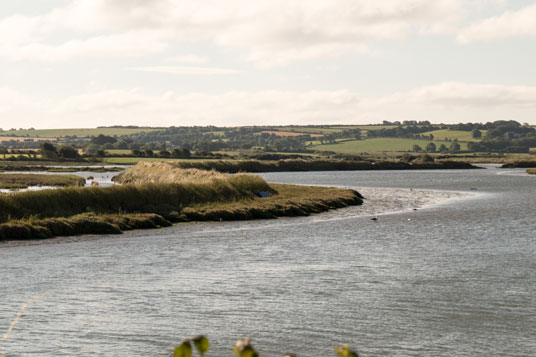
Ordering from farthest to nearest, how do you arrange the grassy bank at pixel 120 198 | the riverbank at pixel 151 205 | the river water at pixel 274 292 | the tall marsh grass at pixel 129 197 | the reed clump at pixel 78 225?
the tall marsh grass at pixel 129 197 → the grassy bank at pixel 120 198 → the riverbank at pixel 151 205 → the reed clump at pixel 78 225 → the river water at pixel 274 292

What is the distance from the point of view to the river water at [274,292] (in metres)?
24.4

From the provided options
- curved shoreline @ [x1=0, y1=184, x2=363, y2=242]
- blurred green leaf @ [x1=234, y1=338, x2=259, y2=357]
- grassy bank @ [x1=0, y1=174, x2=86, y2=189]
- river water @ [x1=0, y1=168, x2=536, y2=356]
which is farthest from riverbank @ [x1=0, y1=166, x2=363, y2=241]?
blurred green leaf @ [x1=234, y1=338, x2=259, y2=357]

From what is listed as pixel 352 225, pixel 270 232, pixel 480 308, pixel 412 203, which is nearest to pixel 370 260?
pixel 480 308

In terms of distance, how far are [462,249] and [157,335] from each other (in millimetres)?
27384

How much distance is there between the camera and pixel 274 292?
104 feet

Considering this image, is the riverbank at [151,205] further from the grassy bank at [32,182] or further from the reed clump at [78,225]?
the grassy bank at [32,182]

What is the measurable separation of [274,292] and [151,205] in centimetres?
3557

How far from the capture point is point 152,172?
96.9 m

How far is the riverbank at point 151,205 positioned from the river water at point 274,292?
280 cm

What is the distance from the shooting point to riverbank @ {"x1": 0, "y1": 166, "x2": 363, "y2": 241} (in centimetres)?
5325

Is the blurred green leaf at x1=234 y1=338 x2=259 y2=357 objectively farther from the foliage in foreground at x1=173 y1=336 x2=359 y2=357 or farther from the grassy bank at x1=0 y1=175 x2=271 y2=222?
the grassy bank at x1=0 y1=175 x2=271 y2=222

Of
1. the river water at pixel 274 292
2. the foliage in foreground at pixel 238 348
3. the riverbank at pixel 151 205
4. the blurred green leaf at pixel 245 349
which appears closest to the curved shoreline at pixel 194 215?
the riverbank at pixel 151 205

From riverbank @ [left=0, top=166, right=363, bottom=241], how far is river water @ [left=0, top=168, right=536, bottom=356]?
2798 millimetres

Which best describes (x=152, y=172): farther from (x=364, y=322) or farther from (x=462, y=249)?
(x=364, y=322)
